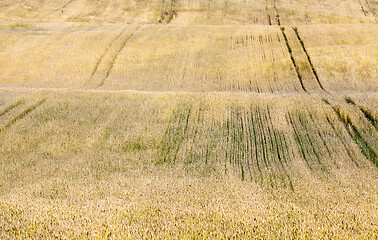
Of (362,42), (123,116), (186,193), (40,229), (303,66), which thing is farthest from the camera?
(362,42)

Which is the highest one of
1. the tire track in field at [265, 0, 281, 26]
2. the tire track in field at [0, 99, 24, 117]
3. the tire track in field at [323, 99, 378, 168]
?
the tire track in field at [265, 0, 281, 26]

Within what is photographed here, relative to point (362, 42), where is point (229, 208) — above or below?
below

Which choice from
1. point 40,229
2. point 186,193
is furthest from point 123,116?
point 40,229

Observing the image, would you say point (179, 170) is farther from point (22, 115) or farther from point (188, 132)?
point (22, 115)

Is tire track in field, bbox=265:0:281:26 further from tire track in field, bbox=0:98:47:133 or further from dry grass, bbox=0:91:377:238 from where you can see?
tire track in field, bbox=0:98:47:133

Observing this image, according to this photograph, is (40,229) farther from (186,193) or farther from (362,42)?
(362,42)

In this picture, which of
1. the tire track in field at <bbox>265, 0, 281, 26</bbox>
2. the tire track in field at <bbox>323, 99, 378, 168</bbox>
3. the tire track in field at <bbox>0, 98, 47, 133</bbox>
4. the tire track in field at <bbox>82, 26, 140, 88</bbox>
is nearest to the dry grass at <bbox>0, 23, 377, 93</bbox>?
the tire track in field at <bbox>82, 26, 140, 88</bbox>
